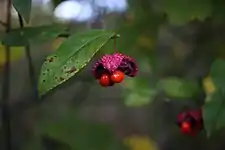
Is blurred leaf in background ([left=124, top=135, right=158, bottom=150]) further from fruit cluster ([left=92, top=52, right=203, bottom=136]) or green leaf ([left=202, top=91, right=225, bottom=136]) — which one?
fruit cluster ([left=92, top=52, right=203, bottom=136])

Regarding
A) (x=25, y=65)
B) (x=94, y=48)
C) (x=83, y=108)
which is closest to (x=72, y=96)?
(x=83, y=108)

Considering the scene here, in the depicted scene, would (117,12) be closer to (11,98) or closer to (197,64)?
(197,64)

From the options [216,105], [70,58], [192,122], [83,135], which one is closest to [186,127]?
[192,122]

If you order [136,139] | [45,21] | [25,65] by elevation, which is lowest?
[136,139]

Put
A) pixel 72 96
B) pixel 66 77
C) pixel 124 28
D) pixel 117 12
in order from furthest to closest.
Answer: pixel 72 96, pixel 117 12, pixel 124 28, pixel 66 77

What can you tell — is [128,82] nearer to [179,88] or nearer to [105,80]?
[179,88]

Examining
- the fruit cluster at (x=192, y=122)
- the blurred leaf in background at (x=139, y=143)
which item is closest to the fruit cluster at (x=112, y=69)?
the fruit cluster at (x=192, y=122)

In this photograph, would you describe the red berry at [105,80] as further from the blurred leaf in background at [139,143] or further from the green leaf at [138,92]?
the blurred leaf in background at [139,143]
